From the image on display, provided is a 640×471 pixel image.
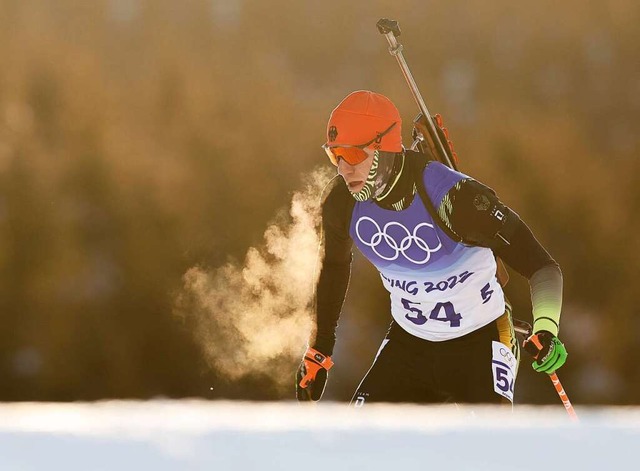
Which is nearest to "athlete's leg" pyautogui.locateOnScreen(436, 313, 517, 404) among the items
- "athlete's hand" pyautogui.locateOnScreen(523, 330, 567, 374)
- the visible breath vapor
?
"athlete's hand" pyautogui.locateOnScreen(523, 330, 567, 374)

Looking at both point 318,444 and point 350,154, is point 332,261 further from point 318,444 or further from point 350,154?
point 318,444

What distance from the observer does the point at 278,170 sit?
28.9 feet

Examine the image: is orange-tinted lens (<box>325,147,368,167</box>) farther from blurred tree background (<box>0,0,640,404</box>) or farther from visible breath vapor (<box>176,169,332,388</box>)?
blurred tree background (<box>0,0,640,404</box>)

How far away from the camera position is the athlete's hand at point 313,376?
3.11m

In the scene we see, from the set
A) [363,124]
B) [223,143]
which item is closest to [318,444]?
[363,124]

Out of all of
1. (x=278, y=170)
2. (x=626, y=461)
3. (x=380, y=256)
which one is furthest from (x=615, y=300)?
(x=626, y=461)

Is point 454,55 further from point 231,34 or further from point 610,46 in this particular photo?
point 231,34

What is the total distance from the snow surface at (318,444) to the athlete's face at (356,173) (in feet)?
7.20

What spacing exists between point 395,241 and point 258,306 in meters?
4.98

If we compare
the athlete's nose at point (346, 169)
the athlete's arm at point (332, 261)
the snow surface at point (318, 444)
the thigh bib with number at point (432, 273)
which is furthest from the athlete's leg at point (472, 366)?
the snow surface at point (318, 444)

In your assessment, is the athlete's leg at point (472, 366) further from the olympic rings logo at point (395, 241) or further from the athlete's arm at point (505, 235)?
the olympic rings logo at point (395, 241)

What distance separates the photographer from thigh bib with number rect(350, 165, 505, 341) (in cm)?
281

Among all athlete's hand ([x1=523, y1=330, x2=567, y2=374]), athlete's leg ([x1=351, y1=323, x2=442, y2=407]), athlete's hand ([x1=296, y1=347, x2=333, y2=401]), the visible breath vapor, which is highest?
athlete's hand ([x1=523, y1=330, x2=567, y2=374])

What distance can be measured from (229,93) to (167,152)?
0.85 m
